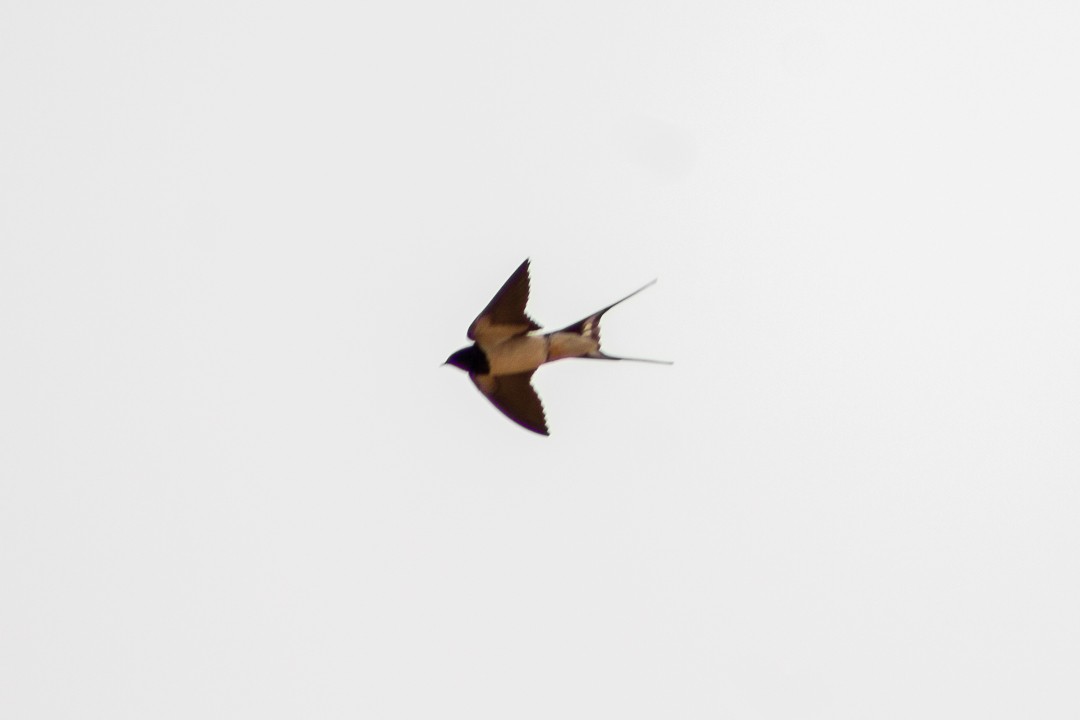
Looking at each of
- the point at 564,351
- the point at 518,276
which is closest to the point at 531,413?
the point at 564,351

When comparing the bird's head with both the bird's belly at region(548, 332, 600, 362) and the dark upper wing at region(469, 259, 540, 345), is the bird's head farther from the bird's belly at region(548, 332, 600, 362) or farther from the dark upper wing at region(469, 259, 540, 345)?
the bird's belly at region(548, 332, 600, 362)

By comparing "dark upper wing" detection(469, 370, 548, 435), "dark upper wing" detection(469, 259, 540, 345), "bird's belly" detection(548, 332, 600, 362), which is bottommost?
"dark upper wing" detection(469, 370, 548, 435)

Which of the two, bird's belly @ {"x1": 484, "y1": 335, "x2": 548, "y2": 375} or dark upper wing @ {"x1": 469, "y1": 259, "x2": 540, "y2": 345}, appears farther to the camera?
bird's belly @ {"x1": 484, "y1": 335, "x2": 548, "y2": 375}

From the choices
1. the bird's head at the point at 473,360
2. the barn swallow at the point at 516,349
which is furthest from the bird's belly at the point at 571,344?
the bird's head at the point at 473,360

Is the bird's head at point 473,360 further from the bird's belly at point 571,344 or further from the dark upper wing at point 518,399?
the bird's belly at point 571,344

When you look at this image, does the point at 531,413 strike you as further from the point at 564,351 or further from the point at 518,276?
the point at 518,276

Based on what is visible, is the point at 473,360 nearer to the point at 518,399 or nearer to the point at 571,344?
the point at 518,399

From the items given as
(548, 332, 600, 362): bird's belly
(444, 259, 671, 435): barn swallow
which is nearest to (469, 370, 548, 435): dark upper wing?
(444, 259, 671, 435): barn swallow
